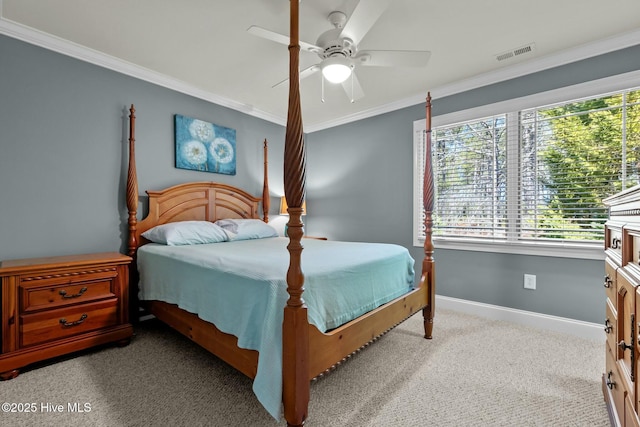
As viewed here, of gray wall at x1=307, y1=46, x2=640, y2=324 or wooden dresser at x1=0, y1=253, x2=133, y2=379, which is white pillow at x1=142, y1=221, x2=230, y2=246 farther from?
gray wall at x1=307, y1=46, x2=640, y2=324

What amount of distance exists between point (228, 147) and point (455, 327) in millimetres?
3203

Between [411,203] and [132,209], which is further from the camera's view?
[411,203]

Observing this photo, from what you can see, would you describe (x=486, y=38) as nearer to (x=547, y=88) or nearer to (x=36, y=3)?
(x=547, y=88)

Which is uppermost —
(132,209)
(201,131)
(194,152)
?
(201,131)

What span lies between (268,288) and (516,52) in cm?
291

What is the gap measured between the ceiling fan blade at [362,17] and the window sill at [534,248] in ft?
7.59

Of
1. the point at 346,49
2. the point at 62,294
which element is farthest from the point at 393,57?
the point at 62,294

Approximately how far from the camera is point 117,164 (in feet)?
9.21

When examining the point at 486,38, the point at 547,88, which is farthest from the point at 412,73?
the point at 547,88

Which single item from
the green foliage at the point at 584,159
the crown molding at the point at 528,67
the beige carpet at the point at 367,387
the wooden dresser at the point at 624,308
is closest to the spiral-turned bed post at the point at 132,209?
the beige carpet at the point at 367,387

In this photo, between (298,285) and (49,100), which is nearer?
(298,285)

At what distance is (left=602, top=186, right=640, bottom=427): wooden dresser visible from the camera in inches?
38.2

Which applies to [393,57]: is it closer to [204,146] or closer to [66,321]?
[204,146]

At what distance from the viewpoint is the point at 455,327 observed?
2721 mm
